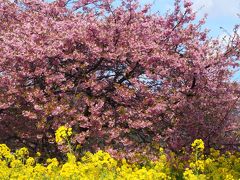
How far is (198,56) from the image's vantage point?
52.7 feet

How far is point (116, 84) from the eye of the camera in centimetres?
1587

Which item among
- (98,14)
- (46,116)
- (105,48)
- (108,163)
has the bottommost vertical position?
(108,163)

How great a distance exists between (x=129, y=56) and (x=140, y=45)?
0.56 meters

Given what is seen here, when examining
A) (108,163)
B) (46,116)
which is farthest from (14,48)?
(108,163)

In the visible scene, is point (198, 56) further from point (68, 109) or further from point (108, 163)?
point (108, 163)

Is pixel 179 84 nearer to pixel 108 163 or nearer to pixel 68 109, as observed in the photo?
pixel 68 109

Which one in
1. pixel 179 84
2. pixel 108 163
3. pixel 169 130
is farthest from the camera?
pixel 179 84

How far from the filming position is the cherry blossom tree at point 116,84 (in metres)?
15.5

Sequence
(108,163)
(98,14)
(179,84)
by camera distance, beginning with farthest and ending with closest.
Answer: (98,14) < (179,84) < (108,163)

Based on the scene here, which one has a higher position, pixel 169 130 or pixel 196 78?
pixel 196 78

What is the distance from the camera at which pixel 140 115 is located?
51.1ft

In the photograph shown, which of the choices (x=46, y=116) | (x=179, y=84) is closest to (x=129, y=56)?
(x=179, y=84)

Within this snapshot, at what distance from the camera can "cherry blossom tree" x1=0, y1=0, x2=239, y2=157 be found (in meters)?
15.5

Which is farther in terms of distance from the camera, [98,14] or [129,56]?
[98,14]
